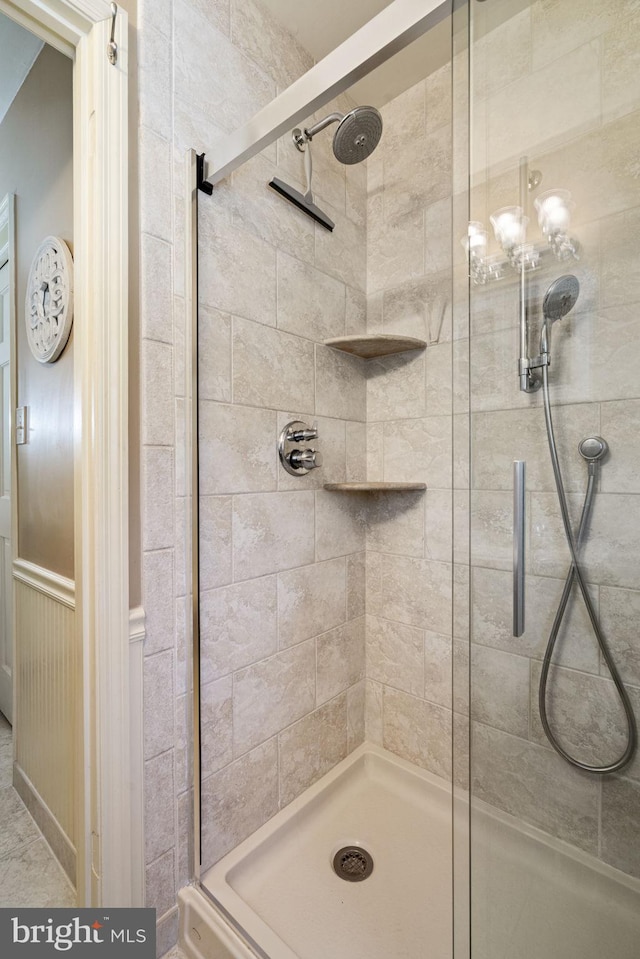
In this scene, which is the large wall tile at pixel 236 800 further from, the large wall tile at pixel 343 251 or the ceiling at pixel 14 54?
the ceiling at pixel 14 54

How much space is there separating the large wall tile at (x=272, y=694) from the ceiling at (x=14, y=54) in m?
2.08

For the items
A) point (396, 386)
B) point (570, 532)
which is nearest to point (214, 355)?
point (396, 386)

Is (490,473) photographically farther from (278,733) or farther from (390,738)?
(390,738)

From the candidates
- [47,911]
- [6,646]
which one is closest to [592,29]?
[47,911]

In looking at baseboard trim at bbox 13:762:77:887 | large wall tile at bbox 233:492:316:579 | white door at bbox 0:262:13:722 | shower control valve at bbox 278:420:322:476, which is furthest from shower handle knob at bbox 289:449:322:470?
white door at bbox 0:262:13:722

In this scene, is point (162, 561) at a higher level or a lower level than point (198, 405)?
lower

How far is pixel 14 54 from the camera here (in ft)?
4.92

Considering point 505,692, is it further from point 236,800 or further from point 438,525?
point 236,800

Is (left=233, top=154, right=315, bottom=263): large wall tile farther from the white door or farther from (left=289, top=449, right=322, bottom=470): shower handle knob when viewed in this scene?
the white door

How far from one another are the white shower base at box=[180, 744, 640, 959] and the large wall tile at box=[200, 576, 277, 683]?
1.68 feet

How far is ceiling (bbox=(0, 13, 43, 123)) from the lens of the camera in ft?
4.66

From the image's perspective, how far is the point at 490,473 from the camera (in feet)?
3.05

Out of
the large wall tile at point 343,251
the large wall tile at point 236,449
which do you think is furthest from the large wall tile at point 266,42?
the large wall tile at point 236,449

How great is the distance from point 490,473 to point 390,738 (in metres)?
1.22
